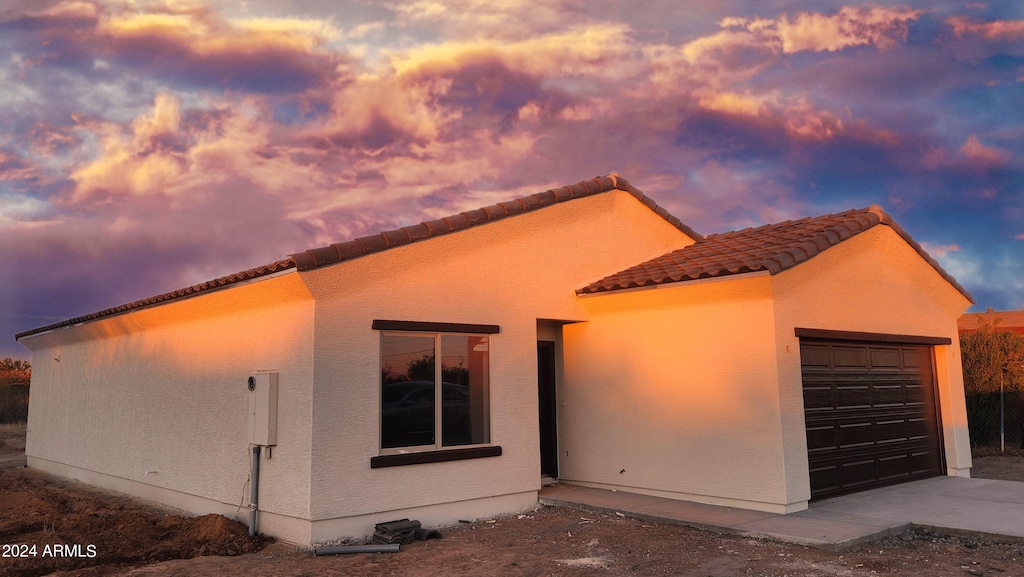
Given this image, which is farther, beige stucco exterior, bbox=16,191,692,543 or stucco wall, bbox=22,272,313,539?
stucco wall, bbox=22,272,313,539

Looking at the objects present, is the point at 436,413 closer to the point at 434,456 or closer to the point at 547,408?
the point at 434,456

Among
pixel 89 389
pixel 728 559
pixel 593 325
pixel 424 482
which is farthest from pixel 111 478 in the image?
pixel 728 559

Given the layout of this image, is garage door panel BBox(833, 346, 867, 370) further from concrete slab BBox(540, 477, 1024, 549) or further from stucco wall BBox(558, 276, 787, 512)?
stucco wall BBox(558, 276, 787, 512)

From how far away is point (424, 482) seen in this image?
8328 millimetres

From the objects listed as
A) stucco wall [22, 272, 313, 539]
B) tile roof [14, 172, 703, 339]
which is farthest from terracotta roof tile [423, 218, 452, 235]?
stucco wall [22, 272, 313, 539]

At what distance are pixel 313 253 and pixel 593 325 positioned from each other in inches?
177

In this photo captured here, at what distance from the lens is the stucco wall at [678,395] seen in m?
8.52

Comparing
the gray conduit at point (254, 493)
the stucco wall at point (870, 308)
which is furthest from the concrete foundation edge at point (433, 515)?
the stucco wall at point (870, 308)

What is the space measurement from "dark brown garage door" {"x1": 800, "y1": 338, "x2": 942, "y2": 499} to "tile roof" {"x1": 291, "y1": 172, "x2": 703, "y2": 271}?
3458 millimetres

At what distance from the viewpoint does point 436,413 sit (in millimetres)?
8594

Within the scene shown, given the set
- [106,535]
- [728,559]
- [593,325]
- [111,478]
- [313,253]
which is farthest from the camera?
[111,478]

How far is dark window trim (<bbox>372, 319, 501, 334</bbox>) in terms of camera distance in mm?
8250

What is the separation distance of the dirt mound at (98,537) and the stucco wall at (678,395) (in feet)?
15.5

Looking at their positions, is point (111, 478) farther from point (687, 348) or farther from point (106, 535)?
point (687, 348)
